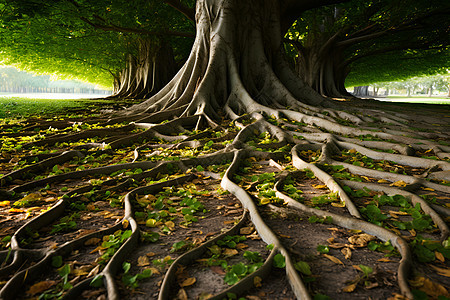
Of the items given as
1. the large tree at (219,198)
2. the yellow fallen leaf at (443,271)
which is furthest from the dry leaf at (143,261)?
the yellow fallen leaf at (443,271)

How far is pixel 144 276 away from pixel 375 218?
2051 mm

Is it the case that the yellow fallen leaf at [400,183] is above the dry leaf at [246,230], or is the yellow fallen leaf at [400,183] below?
above

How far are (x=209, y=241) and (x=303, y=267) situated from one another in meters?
0.72

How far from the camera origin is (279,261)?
1.87 m

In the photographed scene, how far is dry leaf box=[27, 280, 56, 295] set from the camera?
1.64 meters

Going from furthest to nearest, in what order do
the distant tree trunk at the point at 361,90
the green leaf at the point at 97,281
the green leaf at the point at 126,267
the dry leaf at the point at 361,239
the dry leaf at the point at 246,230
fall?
the distant tree trunk at the point at 361,90
the dry leaf at the point at 246,230
the dry leaf at the point at 361,239
the green leaf at the point at 126,267
the green leaf at the point at 97,281

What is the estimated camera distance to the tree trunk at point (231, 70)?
718 cm

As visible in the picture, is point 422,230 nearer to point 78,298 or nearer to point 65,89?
point 78,298

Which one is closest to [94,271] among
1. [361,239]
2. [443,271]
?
[361,239]

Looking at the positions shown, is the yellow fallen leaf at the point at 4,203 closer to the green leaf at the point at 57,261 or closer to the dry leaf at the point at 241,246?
the green leaf at the point at 57,261

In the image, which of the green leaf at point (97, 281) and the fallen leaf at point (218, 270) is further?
the fallen leaf at point (218, 270)

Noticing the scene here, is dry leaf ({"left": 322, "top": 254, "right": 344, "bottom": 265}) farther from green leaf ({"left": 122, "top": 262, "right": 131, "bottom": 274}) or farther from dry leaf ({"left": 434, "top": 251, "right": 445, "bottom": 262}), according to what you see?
green leaf ({"left": 122, "top": 262, "right": 131, "bottom": 274})

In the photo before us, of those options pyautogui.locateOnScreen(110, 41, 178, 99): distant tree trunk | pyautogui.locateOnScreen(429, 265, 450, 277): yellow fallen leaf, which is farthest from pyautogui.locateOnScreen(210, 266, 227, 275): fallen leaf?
pyautogui.locateOnScreen(110, 41, 178, 99): distant tree trunk

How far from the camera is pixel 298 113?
6.32 m
